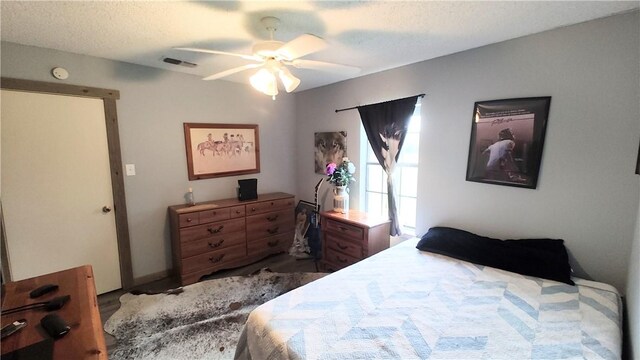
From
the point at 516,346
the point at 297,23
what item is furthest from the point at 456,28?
the point at 516,346

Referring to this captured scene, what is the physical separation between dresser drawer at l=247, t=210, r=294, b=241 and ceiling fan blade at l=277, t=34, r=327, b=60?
2.14 metres

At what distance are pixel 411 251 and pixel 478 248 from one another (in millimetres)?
500

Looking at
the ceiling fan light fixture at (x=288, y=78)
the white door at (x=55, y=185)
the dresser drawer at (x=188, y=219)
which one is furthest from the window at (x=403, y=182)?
the white door at (x=55, y=185)

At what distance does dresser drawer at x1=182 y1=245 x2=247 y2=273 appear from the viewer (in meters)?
2.79

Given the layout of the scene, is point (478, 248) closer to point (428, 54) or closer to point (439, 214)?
point (439, 214)

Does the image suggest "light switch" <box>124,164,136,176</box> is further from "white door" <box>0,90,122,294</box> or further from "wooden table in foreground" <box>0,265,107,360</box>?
"wooden table in foreground" <box>0,265,107,360</box>

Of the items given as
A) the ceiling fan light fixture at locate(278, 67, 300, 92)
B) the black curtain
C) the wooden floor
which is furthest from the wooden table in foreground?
the black curtain

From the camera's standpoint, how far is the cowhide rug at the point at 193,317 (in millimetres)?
1931

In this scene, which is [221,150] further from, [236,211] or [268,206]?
[268,206]

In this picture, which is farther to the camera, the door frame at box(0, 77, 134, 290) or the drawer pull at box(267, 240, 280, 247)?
the drawer pull at box(267, 240, 280, 247)

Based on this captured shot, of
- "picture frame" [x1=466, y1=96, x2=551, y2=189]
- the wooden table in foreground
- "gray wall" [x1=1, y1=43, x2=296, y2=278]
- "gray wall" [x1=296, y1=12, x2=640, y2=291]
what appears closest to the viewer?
the wooden table in foreground

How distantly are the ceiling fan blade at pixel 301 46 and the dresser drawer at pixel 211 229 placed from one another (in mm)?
2056

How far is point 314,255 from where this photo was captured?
3.50 meters

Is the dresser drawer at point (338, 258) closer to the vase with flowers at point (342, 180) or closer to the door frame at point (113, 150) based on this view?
the vase with flowers at point (342, 180)
